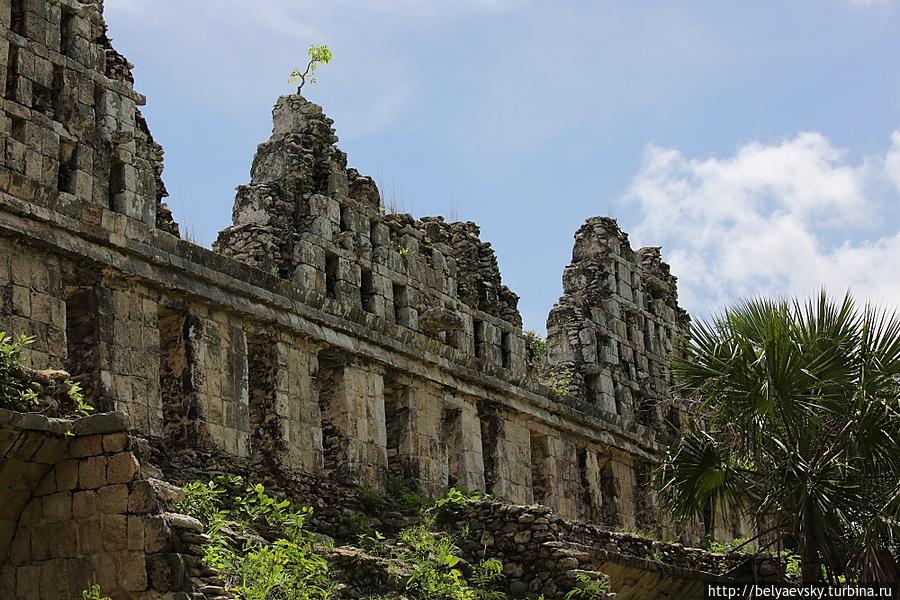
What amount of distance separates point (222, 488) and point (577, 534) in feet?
14.6

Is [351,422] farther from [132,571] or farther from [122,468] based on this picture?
[132,571]

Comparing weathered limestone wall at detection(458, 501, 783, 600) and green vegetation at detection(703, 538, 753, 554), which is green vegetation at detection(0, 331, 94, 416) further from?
green vegetation at detection(703, 538, 753, 554)

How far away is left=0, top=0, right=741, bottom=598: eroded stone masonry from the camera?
1572 cm

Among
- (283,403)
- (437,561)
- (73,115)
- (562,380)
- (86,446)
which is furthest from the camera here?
(562,380)

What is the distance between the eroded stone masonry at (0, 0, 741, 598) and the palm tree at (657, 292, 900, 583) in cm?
399

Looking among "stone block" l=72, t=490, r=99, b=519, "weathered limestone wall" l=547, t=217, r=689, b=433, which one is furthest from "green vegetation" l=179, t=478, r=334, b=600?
"weathered limestone wall" l=547, t=217, r=689, b=433

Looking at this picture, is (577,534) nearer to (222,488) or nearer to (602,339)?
(222,488)

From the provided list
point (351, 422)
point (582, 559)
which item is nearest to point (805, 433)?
point (582, 559)

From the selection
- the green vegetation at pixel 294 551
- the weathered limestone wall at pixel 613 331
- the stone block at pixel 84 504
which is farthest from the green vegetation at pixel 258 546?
the weathered limestone wall at pixel 613 331

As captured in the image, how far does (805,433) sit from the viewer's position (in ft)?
58.0

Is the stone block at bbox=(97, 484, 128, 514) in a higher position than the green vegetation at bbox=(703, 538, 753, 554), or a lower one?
lower

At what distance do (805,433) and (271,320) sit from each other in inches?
261

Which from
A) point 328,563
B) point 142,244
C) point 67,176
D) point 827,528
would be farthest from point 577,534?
point 67,176

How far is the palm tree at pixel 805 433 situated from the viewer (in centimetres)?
1709
